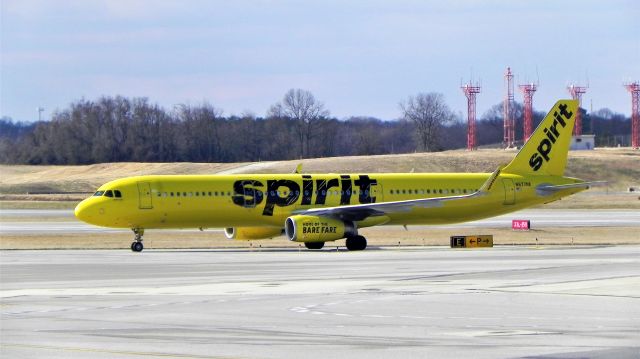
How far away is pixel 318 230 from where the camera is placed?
47.1 m

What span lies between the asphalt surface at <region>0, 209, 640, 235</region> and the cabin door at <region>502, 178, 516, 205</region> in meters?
11.1

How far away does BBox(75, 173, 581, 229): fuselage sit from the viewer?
48406 mm

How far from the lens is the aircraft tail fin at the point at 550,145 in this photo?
53562 mm

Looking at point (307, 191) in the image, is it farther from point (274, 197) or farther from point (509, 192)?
point (509, 192)

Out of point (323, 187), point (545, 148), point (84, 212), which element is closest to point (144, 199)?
point (84, 212)

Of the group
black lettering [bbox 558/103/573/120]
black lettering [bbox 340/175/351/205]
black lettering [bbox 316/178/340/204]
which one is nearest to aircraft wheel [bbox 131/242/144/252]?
black lettering [bbox 316/178/340/204]

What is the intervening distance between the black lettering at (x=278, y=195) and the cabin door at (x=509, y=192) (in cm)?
917

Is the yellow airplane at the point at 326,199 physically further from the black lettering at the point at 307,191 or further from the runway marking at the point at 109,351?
the runway marking at the point at 109,351

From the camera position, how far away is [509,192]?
52.0 m

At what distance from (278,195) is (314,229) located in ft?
11.2

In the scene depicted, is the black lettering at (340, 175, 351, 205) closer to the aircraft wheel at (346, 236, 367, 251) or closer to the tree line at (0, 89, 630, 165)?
the aircraft wheel at (346, 236, 367, 251)

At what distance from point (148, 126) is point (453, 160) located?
52.2 m

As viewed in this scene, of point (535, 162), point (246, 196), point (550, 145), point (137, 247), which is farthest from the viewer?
point (550, 145)

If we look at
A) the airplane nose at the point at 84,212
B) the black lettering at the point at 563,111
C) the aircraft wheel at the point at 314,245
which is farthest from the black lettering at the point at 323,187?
the black lettering at the point at 563,111
